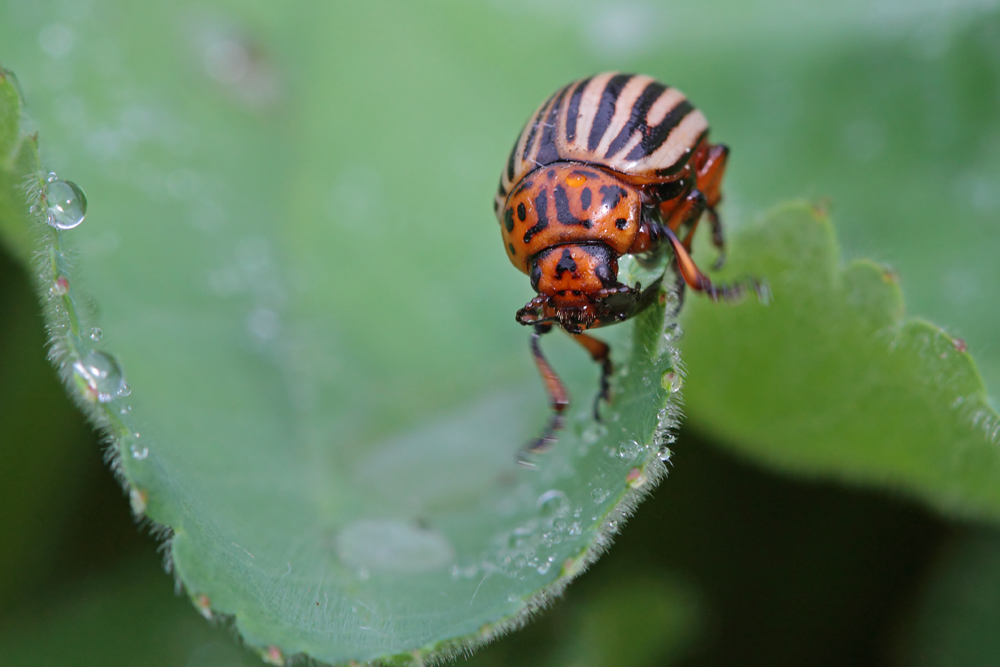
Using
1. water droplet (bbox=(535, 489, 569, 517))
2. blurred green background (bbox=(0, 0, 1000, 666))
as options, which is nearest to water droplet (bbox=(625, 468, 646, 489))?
water droplet (bbox=(535, 489, 569, 517))

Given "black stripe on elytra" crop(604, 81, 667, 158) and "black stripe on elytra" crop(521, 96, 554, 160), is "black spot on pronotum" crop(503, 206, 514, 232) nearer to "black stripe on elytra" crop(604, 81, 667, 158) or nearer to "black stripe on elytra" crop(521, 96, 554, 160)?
"black stripe on elytra" crop(521, 96, 554, 160)

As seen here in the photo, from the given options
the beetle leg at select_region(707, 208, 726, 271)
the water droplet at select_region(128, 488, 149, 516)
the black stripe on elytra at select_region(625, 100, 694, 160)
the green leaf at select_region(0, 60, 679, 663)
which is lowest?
the green leaf at select_region(0, 60, 679, 663)

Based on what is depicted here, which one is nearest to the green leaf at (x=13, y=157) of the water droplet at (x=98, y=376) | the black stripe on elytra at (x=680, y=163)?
the water droplet at (x=98, y=376)

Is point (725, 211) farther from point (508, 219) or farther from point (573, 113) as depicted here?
point (508, 219)

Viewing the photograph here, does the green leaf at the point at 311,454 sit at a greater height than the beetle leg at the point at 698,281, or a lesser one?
lesser

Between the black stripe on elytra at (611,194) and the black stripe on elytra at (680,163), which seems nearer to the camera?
the black stripe on elytra at (611,194)

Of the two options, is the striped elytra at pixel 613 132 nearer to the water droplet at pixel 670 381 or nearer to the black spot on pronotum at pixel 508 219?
the black spot on pronotum at pixel 508 219
